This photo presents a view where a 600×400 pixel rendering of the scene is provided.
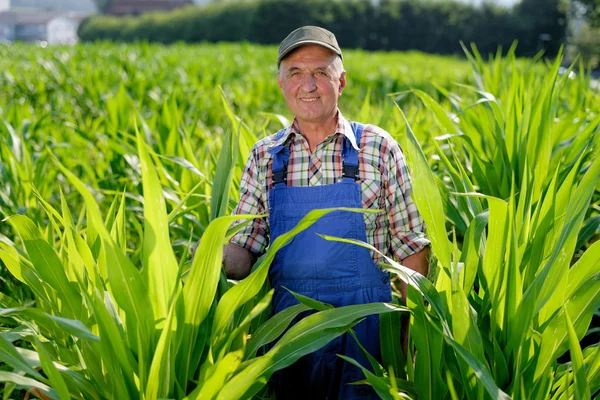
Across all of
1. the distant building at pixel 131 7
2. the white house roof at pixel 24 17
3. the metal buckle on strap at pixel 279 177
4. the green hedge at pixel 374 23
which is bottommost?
the metal buckle on strap at pixel 279 177

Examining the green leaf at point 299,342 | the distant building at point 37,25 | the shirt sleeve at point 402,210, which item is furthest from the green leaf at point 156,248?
the distant building at point 37,25

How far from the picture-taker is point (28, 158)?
381cm

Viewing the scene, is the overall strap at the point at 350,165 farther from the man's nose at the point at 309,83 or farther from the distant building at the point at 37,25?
the distant building at the point at 37,25

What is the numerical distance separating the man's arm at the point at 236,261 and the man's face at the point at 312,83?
436 millimetres

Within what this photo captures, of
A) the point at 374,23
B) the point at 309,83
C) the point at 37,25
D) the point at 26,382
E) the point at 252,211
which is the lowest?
the point at 26,382

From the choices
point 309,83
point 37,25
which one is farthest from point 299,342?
point 37,25

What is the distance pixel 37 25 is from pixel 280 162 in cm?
13095

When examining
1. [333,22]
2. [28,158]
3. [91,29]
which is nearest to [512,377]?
[28,158]

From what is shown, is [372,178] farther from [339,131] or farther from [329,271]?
[329,271]

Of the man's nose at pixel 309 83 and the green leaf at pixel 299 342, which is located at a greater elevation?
the man's nose at pixel 309 83

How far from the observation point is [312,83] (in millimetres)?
2176

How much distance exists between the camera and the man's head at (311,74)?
2170 millimetres

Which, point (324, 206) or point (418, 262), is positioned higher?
point (324, 206)

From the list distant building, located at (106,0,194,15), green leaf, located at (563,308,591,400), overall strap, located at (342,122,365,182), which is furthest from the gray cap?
distant building, located at (106,0,194,15)
